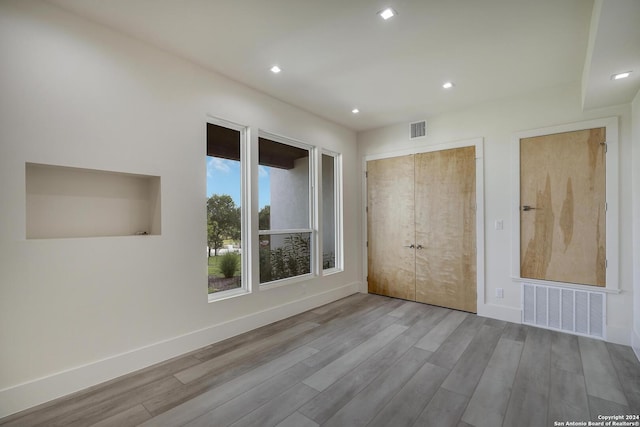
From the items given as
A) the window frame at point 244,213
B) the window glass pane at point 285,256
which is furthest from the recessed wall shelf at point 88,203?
the window glass pane at point 285,256

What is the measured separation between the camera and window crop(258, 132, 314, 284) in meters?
3.77

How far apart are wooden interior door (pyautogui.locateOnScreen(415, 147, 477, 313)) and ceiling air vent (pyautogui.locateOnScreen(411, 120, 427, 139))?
32 centimetres

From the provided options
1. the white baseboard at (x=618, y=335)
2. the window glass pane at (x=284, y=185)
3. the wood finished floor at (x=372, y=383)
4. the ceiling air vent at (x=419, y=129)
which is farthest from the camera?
the ceiling air vent at (x=419, y=129)

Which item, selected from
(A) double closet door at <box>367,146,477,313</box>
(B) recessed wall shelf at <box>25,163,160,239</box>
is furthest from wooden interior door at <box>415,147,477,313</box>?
(B) recessed wall shelf at <box>25,163,160,239</box>

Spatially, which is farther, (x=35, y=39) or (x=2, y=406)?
(x=35, y=39)

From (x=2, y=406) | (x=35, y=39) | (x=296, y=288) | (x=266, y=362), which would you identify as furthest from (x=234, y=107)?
(x=2, y=406)

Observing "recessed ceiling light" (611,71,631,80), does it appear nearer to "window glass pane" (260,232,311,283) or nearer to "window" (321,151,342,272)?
"window" (321,151,342,272)

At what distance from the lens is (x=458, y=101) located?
3.89 m

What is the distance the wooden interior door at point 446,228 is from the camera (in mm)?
4066

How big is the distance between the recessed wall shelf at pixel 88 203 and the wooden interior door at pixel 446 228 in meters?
3.56

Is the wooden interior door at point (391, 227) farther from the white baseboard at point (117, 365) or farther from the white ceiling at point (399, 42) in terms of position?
the white baseboard at point (117, 365)

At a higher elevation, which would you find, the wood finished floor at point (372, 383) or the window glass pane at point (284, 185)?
the window glass pane at point (284, 185)

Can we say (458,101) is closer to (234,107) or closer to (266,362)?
(234,107)

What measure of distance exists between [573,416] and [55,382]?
3.61 metres
